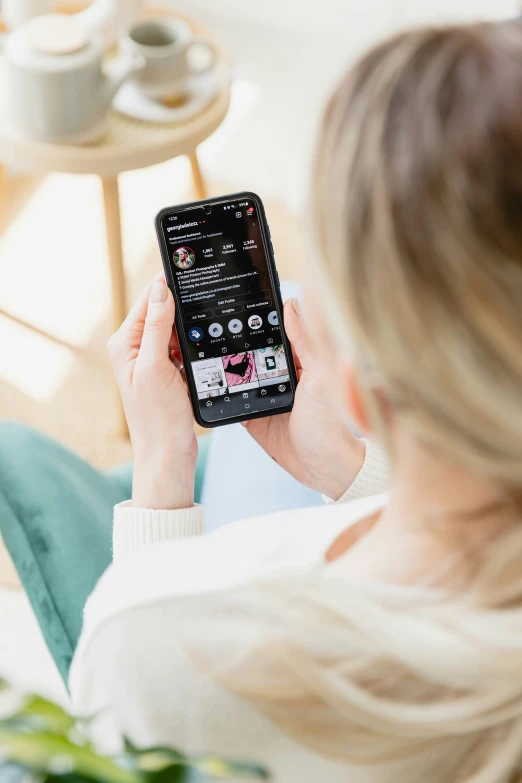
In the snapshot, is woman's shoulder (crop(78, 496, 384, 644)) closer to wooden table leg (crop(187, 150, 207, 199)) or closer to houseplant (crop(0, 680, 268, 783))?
houseplant (crop(0, 680, 268, 783))

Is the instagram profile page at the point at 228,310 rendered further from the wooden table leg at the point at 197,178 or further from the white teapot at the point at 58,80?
the wooden table leg at the point at 197,178

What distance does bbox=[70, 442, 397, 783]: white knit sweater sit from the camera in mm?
501

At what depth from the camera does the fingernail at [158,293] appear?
910 mm

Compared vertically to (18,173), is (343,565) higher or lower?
lower

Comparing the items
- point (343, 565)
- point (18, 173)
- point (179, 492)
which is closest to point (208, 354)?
point (179, 492)

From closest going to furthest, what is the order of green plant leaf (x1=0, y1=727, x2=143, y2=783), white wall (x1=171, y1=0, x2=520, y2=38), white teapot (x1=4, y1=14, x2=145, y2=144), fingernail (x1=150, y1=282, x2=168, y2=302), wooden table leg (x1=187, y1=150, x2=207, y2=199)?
green plant leaf (x1=0, y1=727, x2=143, y2=783), fingernail (x1=150, y1=282, x2=168, y2=302), white teapot (x1=4, y1=14, x2=145, y2=144), wooden table leg (x1=187, y1=150, x2=207, y2=199), white wall (x1=171, y1=0, x2=520, y2=38)

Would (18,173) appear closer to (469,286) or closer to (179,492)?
(179,492)

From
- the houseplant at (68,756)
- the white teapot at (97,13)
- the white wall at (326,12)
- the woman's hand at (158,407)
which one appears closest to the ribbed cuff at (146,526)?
the woman's hand at (158,407)

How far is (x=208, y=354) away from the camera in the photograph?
37.7 inches

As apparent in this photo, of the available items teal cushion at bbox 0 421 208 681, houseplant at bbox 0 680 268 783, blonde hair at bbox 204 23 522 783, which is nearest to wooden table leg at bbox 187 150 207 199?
teal cushion at bbox 0 421 208 681

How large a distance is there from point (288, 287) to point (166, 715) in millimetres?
834

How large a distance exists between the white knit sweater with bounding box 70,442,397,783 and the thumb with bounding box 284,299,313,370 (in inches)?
15.4

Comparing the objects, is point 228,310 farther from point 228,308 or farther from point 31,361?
point 31,361

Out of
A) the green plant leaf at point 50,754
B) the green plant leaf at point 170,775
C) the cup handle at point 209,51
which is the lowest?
the green plant leaf at point 170,775
